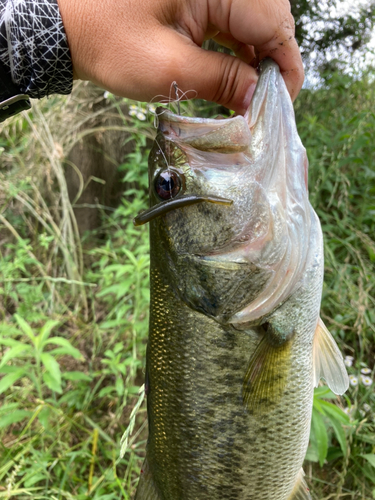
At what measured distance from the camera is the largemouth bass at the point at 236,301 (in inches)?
39.4

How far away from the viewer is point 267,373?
3.52 feet

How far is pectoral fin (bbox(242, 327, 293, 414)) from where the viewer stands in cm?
106

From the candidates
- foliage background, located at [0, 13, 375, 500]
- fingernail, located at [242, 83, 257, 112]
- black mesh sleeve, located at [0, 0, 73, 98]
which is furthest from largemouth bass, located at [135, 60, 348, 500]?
black mesh sleeve, located at [0, 0, 73, 98]

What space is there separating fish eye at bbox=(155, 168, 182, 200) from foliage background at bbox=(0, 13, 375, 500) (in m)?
0.77

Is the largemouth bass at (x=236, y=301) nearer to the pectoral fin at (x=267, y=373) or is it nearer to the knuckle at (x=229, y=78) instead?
the pectoral fin at (x=267, y=373)

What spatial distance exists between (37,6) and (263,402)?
5.48 feet

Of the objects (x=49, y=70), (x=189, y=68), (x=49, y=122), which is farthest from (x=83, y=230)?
(x=189, y=68)

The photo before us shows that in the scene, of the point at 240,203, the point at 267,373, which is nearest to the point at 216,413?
the point at 267,373

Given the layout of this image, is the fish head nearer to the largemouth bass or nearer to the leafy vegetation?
the largemouth bass

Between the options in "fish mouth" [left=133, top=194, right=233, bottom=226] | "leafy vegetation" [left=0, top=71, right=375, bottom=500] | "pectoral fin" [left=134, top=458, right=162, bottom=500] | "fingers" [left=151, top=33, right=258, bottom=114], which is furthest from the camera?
"leafy vegetation" [left=0, top=71, right=375, bottom=500]

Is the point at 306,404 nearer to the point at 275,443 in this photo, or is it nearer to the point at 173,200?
the point at 275,443

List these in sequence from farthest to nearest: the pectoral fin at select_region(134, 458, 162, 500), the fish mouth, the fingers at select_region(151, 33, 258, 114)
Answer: the pectoral fin at select_region(134, 458, 162, 500), the fingers at select_region(151, 33, 258, 114), the fish mouth

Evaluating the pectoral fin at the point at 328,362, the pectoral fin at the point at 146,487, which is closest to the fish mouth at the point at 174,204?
the pectoral fin at the point at 328,362

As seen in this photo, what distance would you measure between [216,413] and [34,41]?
5.06 feet
